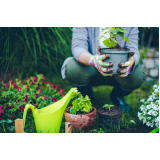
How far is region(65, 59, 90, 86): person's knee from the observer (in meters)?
1.41

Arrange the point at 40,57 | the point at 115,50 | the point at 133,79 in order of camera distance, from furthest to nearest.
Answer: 1. the point at 40,57
2. the point at 133,79
3. the point at 115,50

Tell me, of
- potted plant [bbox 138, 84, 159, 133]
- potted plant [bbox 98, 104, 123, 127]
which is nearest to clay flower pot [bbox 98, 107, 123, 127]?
potted plant [bbox 98, 104, 123, 127]

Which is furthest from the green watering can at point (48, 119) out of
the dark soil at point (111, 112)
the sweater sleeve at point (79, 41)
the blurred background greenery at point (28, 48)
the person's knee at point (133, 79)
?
the blurred background greenery at point (28, 48)

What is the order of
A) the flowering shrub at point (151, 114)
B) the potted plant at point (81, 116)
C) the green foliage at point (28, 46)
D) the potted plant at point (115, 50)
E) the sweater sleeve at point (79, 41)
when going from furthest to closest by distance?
the green foliage at point (28, 46), the sweater sleeve at point (79, 41), the flowering shrub at point (151, 114), the potted plant at point (81, 116), the potted plant at point (115, 50)

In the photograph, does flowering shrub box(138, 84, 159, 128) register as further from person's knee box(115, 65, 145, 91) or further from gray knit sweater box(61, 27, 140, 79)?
gray knit sweater box(61, 27, 140, 79)

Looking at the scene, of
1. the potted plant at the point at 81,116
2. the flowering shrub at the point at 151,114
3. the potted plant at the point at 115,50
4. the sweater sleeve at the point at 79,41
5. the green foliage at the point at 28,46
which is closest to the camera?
the potted plant at the point at 115,50

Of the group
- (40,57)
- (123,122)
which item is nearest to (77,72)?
(123,122)

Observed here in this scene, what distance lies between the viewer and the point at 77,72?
1.41m

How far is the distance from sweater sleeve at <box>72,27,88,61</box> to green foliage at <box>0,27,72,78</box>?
15cm

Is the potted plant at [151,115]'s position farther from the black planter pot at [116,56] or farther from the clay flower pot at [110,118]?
the black planter pot at [116,56]

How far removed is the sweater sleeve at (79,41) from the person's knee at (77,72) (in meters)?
0.09

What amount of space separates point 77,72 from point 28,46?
68cm

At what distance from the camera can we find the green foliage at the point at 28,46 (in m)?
1.58

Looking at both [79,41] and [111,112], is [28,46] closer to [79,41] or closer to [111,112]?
[79,41]
